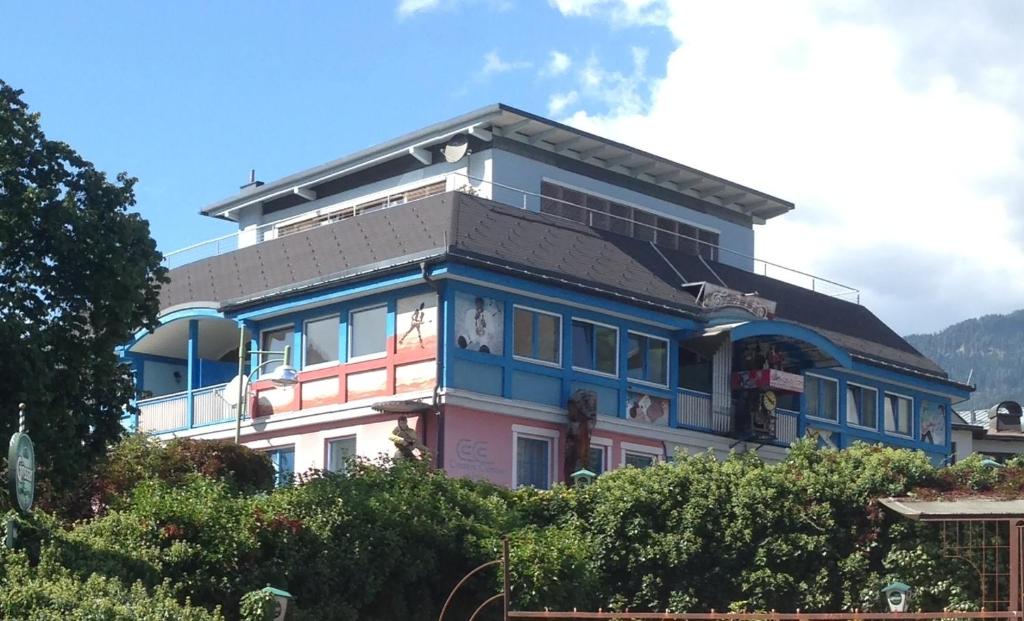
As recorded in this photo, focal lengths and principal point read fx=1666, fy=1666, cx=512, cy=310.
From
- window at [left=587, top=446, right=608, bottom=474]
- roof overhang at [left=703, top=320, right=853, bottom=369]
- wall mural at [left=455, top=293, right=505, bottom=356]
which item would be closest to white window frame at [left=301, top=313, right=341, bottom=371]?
wall mural at [left=455, top=293, right=505, bottom=356]

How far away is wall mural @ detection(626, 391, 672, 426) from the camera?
30391 mm

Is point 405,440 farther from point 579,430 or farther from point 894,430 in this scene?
point 894,430

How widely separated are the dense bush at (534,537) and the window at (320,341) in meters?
6.58

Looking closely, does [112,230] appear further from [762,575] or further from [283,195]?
[283,195]

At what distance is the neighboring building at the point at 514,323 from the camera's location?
91.5 feet

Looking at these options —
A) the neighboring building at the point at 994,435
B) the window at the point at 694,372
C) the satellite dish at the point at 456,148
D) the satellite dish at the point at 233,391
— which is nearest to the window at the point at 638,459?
the window at the point at 694,372

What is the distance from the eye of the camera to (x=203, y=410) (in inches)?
1270

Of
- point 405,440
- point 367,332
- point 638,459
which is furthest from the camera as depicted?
point 638,459

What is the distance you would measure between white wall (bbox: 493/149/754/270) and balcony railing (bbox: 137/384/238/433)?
21.7 feet

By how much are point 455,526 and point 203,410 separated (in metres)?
13.5

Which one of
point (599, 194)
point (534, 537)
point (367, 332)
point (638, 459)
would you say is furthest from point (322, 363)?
point (534, 537)

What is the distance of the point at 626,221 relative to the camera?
35.3 metres

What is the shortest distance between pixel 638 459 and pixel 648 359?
6.18 ft

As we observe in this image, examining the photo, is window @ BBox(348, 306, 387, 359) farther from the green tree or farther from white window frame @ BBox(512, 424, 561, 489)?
the green tree
